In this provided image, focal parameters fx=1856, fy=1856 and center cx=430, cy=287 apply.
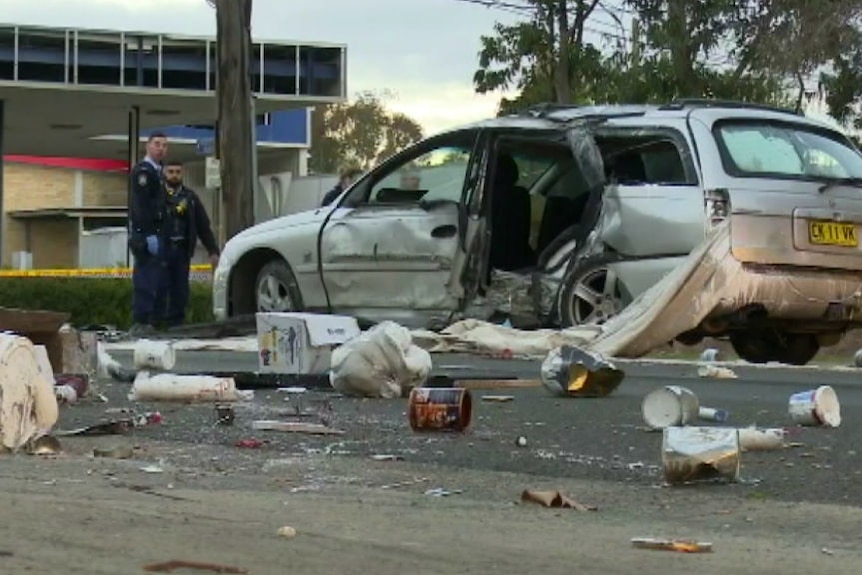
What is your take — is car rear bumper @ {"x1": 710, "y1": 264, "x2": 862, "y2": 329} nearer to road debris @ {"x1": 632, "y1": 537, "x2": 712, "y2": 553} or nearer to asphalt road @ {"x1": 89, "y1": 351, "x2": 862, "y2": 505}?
asphalt road @ {"x1": 89, "y1": 351, "x2": 862, "y2": 505}

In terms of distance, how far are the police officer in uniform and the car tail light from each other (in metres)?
5.29

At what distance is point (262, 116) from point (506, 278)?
33.2 m

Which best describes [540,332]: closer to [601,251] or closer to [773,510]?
[601,251]

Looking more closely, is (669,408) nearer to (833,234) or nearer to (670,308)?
(670,308)

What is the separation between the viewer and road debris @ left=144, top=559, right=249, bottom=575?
370cm

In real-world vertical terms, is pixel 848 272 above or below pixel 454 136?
below

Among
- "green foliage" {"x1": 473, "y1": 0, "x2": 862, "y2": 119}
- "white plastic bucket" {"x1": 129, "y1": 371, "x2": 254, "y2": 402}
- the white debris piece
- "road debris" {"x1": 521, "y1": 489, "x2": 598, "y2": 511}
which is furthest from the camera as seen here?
"green foliage" {"x1": 473, "y1": 0, "x2": 862, "y2": 119}

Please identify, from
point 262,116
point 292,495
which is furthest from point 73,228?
point 292,495

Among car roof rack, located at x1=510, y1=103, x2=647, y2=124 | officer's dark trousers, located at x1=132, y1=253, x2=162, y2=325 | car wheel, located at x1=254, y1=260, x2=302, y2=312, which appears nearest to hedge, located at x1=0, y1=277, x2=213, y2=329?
officer's dark trousers, located at x1=132, y1=253, x2=162, y2=325

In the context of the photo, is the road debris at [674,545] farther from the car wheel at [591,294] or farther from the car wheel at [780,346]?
the car wheel at [780,346]

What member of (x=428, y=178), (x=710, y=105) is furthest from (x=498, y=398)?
(x=428, y=178)

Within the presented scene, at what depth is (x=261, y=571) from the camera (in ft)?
12.3

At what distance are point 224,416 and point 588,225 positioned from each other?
500 centimetres

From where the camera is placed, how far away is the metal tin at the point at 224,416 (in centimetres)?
715
